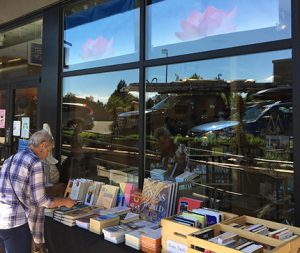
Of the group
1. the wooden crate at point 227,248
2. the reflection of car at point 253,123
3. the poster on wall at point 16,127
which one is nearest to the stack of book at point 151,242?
the wooden crate at point 227,248

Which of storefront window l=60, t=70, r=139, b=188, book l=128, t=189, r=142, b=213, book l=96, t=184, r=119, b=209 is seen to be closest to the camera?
book l=128, t=189, r=142, b=213

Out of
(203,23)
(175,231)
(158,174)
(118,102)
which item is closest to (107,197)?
(158,174)

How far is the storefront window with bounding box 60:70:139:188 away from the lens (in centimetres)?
427

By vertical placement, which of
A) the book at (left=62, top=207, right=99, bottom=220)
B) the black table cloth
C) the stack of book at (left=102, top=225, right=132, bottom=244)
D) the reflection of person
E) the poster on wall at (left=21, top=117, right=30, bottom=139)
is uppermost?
the poster on wall at (left=21, top=117, right=30, bottom=139)

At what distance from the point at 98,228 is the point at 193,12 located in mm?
2437

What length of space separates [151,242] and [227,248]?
80 cm

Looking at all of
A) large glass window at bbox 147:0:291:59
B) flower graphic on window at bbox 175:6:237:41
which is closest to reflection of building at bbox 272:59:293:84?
large glass window at bbox 147:0:291:59

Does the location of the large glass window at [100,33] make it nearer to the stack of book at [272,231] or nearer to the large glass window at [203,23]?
the large glass window at [203,23]

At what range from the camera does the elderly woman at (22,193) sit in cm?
262

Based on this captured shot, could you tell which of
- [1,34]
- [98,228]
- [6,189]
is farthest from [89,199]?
[1,34]

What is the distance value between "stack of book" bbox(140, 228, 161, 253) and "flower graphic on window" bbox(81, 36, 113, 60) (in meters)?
2.40

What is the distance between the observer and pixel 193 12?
150 inches

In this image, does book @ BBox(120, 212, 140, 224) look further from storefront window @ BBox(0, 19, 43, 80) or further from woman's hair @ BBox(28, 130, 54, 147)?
storefront window @ BBox(0, 19, 43, 80)

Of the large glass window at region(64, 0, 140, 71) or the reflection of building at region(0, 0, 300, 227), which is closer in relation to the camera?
the reflection of building at region(0, 0, 300, 227)
